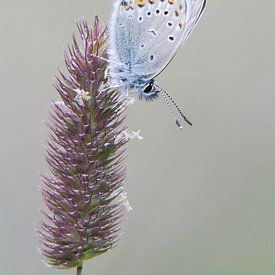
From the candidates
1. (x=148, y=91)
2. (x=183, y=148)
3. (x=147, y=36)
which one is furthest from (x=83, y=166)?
(x=183, y=148)

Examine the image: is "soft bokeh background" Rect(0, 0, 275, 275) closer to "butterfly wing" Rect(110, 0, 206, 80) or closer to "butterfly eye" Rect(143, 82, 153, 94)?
"butterfly wing" Rect(110, 0, 206, 80)

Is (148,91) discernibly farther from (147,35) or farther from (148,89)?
(147,35)

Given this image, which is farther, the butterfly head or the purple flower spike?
the butterfly head

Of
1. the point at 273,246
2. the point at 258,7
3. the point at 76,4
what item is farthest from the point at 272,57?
the point at 273,246

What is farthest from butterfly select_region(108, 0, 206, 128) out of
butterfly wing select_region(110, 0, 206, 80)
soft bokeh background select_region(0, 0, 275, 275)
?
soft bokeh background select_region(0, 0, 275, 275)

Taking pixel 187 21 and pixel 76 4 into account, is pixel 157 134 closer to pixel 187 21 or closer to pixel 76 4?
pixel 76 4

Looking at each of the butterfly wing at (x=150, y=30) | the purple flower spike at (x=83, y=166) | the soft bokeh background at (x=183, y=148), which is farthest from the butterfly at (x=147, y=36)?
the soft bokeh background at (x=183, y=148)

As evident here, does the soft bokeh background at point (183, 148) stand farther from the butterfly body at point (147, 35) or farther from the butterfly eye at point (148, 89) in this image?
the butterfly eye at point (148, 89)
